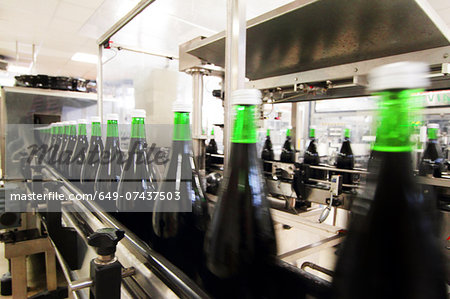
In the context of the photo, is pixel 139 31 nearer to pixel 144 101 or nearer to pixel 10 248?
pixel 144 101

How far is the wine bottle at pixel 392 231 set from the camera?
0.20 m

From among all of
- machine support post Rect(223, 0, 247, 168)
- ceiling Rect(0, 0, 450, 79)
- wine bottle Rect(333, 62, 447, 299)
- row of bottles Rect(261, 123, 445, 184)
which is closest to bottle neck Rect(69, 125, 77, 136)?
machine support post Rect(223, 0, 247, 168)

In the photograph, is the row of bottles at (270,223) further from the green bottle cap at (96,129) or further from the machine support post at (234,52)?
the green bottle cap at (96,129)

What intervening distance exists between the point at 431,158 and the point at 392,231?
65.2 inches

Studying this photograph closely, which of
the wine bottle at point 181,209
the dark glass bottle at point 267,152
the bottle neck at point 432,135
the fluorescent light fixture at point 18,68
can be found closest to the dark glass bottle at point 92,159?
the wine bottle at point 181,209

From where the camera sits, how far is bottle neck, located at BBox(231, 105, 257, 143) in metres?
0.30

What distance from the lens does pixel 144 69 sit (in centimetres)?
338

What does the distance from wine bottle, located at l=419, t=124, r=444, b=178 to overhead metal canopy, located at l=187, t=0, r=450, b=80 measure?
2.49 feet

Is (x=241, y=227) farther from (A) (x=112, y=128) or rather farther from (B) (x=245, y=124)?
(A) (x=112, y=128)

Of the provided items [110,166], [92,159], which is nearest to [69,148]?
[92,159]

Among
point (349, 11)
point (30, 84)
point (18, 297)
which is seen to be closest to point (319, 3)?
point (349, 11)

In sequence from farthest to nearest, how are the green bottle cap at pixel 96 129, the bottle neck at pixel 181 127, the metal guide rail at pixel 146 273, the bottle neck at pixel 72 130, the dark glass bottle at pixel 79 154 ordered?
the bottle neck at pixel 72 130 < the dark glass bottle at pixel 79 154 < the green bottle cap at pixel 96 129 < the bottle neck at pixel 181 127 < the metal guide rail at pixel 146 273

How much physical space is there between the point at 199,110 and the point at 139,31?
106 inches

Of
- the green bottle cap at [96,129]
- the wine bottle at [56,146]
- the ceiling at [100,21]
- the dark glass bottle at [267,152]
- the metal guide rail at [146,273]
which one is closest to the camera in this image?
the metal guide rail at [146,273]
